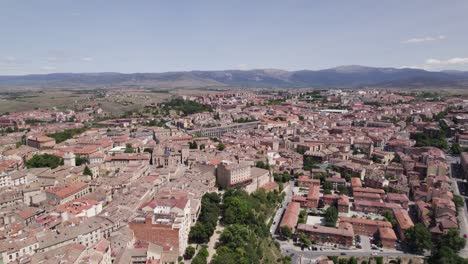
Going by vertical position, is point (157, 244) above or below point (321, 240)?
above

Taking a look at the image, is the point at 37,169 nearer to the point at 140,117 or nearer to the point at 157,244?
the point at 157,244

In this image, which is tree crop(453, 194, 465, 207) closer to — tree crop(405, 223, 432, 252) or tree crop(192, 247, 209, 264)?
tree crop(405, 223, 432, 252)

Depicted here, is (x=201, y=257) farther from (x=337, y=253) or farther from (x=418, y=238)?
(x=418, y=238)

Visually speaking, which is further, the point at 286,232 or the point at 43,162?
the point at 43,162

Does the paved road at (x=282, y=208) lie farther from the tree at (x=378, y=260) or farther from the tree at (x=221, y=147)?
the tree at (x=221, y=147)

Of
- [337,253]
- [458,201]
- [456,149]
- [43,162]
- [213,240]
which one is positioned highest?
[43,162]

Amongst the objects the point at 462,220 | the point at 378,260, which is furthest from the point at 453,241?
the point at 462,220

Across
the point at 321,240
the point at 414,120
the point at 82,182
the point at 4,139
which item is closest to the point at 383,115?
the point at 414,120

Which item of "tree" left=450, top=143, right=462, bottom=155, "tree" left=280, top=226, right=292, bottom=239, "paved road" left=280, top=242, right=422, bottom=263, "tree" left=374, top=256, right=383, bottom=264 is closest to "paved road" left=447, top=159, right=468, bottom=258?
Answer: "paved road" left=280, top=242, right=422, bottom=263
